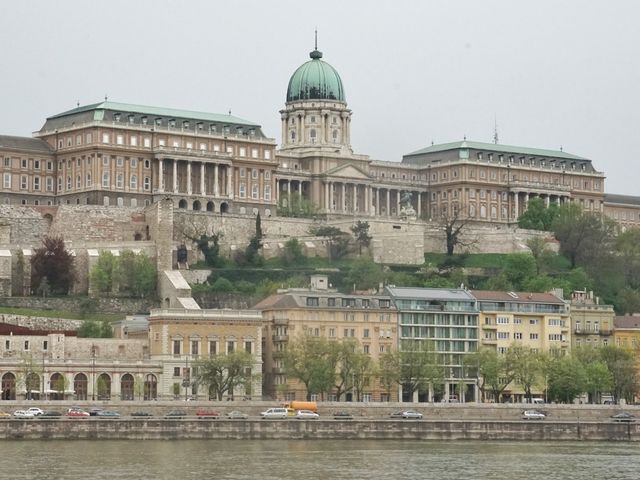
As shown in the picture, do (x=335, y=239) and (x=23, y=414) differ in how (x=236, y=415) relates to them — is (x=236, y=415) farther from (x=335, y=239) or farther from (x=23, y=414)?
(x=335, y=239)

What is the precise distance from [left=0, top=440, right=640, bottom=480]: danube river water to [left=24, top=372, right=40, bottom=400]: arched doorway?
18.2m

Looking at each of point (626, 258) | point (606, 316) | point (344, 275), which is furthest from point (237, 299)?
point (626, 258)

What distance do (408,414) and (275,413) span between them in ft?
23.9

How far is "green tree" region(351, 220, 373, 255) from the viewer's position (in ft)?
605

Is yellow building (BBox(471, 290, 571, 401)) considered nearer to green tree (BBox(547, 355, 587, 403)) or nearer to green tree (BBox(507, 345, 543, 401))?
green tree (BBox(507, 345, 543, 401))

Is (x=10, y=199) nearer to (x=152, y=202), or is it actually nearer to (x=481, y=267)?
(x=152, y=202)

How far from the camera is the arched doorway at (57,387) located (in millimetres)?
137250

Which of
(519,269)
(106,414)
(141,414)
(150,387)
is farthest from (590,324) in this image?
(106,414)

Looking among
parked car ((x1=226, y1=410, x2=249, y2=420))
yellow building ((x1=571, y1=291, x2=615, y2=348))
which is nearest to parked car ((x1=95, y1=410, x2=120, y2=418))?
parked car ((x1=226, y1=410, x2=249, y2=420))

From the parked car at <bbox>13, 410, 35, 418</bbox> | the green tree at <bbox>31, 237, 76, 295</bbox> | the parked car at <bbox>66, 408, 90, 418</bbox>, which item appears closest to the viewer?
the parked car at <bbox>13, 410, 35, 418</bbox>

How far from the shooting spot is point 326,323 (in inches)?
5802

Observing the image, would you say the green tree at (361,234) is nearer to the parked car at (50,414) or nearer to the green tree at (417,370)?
the green tree at (417,370)

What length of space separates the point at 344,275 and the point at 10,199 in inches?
1136

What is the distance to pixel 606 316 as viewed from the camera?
161625mm
